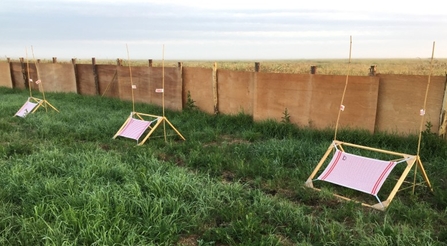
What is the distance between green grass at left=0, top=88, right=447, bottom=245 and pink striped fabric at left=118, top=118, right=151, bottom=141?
20 centimetres

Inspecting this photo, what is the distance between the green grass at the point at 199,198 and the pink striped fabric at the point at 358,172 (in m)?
0.18

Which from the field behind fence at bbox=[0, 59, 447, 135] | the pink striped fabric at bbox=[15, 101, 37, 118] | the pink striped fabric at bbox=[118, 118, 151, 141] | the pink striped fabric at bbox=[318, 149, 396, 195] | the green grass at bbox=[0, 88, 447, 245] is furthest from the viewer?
the pink striped fabric at bbox=[15, 101, 37, 118]

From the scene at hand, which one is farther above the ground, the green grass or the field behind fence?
the field behind fence

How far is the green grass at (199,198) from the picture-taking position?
2886 millimetres

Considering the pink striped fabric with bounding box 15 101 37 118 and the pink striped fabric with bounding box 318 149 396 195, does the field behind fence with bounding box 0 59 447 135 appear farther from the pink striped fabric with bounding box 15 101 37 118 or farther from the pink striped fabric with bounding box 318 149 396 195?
the pink striped fabric with bounding box 15 101 37 118

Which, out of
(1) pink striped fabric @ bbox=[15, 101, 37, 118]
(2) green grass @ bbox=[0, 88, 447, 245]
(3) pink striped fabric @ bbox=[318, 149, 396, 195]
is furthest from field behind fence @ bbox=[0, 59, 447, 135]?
(1) pink striped fabric @ bbox=[15, 101, 37, 118]

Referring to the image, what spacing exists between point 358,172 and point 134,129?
4108mm

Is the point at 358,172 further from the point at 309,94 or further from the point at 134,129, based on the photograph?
the point at 134,129

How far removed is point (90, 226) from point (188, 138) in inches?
144

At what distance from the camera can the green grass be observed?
2.89 meters

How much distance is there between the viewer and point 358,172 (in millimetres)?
3947

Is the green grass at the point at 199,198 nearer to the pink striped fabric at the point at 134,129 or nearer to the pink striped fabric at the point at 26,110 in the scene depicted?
the pink striped fabric at the point at 134,129

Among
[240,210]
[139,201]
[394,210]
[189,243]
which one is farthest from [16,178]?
[394,210]

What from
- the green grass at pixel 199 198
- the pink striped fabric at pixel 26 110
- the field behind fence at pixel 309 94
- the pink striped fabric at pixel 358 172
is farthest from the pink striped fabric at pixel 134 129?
the pink striped fabric at pixel 26 110
